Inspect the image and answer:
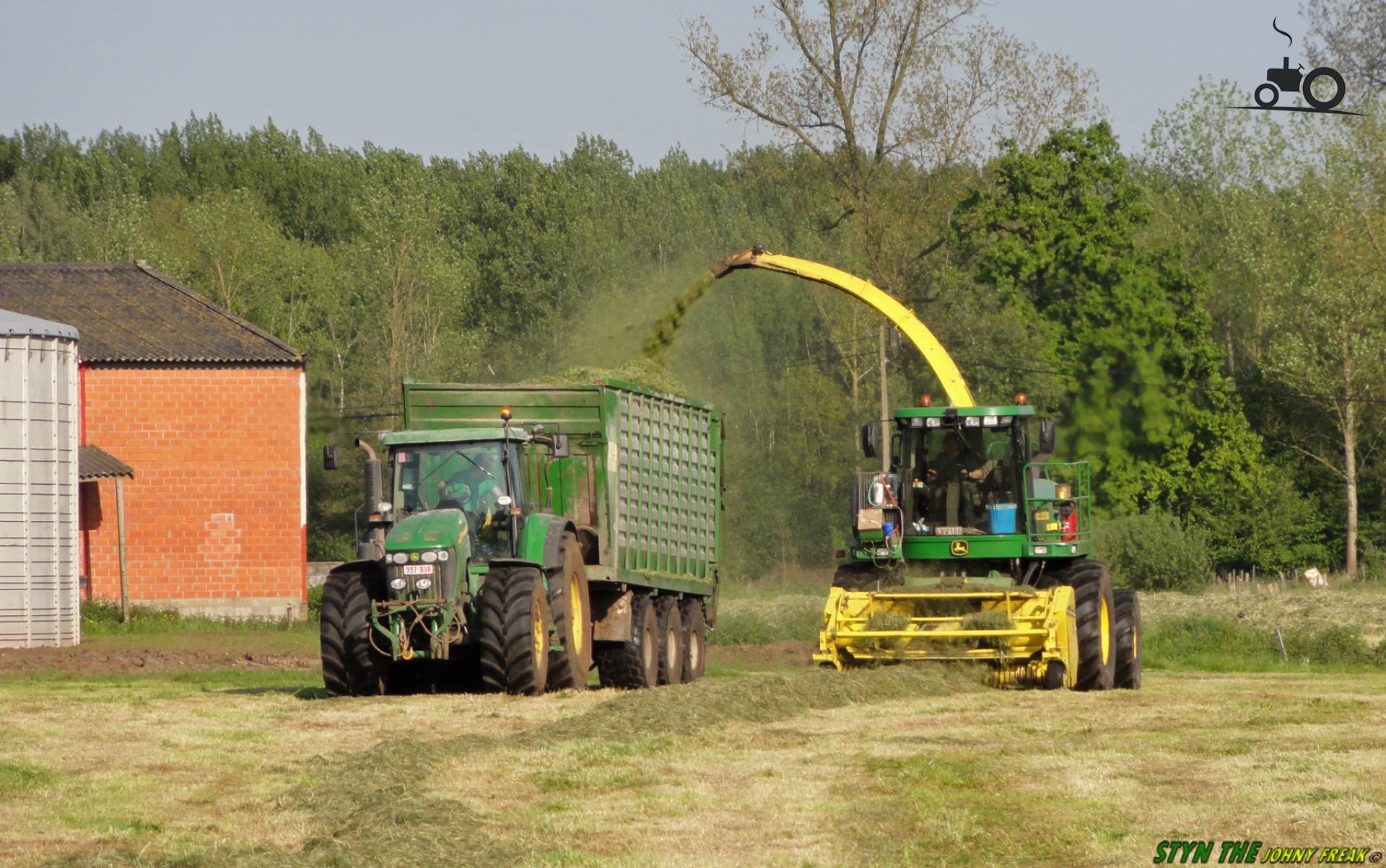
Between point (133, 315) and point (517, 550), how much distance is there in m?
24.7

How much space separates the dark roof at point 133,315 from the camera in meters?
39.0

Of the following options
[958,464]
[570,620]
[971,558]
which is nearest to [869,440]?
[958,464]

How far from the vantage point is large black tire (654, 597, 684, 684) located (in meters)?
22.1

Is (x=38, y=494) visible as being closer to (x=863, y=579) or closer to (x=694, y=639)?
(x=694, y=639)

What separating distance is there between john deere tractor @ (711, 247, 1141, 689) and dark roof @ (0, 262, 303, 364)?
842 inches

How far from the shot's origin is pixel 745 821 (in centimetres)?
1047

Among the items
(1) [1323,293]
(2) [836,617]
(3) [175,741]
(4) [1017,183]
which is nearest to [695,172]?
(4) [1017,183]

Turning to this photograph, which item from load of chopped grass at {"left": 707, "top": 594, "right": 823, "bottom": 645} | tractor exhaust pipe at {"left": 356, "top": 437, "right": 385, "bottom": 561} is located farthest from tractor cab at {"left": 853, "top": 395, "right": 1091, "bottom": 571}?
load of chopped grass at {"left": 707, "top": 594, "right": 823, "bottom": 645}

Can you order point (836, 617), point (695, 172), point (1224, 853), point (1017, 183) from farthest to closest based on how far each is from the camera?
point (695, 172)
point (1017, 183)
point (836, 617)
point (1224, 853)

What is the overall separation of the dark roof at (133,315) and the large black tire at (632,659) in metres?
19.6

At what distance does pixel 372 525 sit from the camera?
18062 millimetres

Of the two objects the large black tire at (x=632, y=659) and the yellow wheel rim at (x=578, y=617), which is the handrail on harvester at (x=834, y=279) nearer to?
the large black tire at (x=632, y=659)

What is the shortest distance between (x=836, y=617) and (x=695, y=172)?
63.6 m

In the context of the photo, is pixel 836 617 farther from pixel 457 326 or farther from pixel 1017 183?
pixel 457 326
